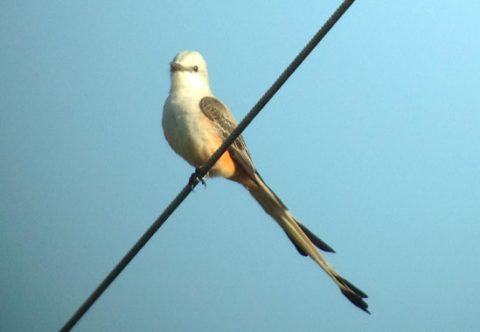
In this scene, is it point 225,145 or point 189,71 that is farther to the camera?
point 189,71

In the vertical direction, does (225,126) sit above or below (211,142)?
above

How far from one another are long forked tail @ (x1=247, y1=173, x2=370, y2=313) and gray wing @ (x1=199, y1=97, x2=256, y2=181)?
67 millimetres

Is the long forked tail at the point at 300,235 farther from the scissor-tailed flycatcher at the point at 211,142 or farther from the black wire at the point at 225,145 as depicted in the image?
the black wire at the point at 225,145

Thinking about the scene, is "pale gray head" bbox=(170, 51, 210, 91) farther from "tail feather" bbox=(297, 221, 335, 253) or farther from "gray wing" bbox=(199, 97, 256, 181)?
"tail feather" bbox=(297, 221, 335, 253)

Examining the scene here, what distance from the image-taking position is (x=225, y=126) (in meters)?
3.91

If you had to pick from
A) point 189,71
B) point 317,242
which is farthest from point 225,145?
point 189,71

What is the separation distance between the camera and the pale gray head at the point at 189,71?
3.89 metres

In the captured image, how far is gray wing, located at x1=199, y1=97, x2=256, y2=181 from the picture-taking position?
12.6ft

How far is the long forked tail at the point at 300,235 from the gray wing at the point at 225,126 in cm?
7

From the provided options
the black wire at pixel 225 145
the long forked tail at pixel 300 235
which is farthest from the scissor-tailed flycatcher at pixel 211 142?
the black wire at pixel 225 145

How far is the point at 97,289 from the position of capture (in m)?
2.51

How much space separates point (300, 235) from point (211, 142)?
52cm

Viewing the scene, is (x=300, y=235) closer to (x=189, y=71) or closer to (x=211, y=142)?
(x=211, y=142)

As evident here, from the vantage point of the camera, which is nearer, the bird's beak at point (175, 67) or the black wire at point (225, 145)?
the black wire at point (225, 145)
